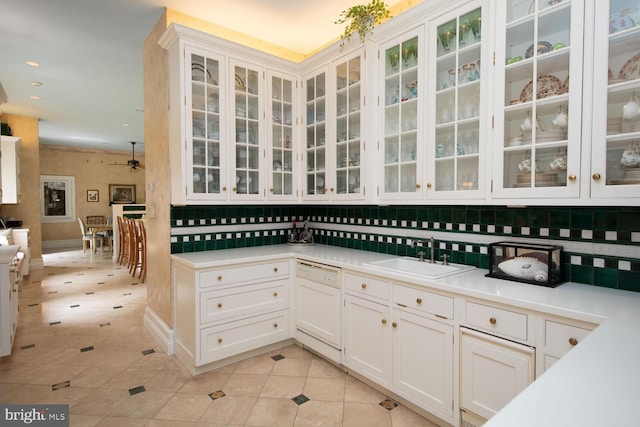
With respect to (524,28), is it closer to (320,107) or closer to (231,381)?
(320,107)

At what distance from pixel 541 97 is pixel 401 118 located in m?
0.91

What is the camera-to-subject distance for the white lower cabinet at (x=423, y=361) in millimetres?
1892

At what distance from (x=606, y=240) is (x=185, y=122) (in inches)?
113

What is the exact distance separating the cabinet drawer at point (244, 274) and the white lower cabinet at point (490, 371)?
1593 mm

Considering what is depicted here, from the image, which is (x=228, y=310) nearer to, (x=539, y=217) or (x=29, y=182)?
(x=539, y=217)

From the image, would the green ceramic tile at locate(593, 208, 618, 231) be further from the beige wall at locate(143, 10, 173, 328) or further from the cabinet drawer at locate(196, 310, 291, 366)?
the beige wall at locate(143, 10, 173, 328)

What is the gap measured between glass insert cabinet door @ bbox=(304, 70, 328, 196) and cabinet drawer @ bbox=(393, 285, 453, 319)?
1265 millimetres

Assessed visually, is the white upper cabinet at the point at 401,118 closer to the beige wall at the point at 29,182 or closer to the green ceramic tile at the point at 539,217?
the green ceramic tile at the point at 539,217

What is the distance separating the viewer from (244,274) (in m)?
2.77

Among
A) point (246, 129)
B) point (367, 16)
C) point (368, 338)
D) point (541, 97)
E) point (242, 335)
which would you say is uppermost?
point (367, 16)

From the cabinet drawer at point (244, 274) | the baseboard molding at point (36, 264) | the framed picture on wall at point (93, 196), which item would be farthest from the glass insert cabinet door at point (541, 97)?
the framed picture on wall at point (93, 196)

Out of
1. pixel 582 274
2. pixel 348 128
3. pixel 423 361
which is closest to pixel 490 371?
pixel 423 361

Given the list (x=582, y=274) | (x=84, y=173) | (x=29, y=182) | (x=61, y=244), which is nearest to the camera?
(x=582, y=274)

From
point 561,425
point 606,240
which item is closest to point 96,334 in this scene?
point 561,425
